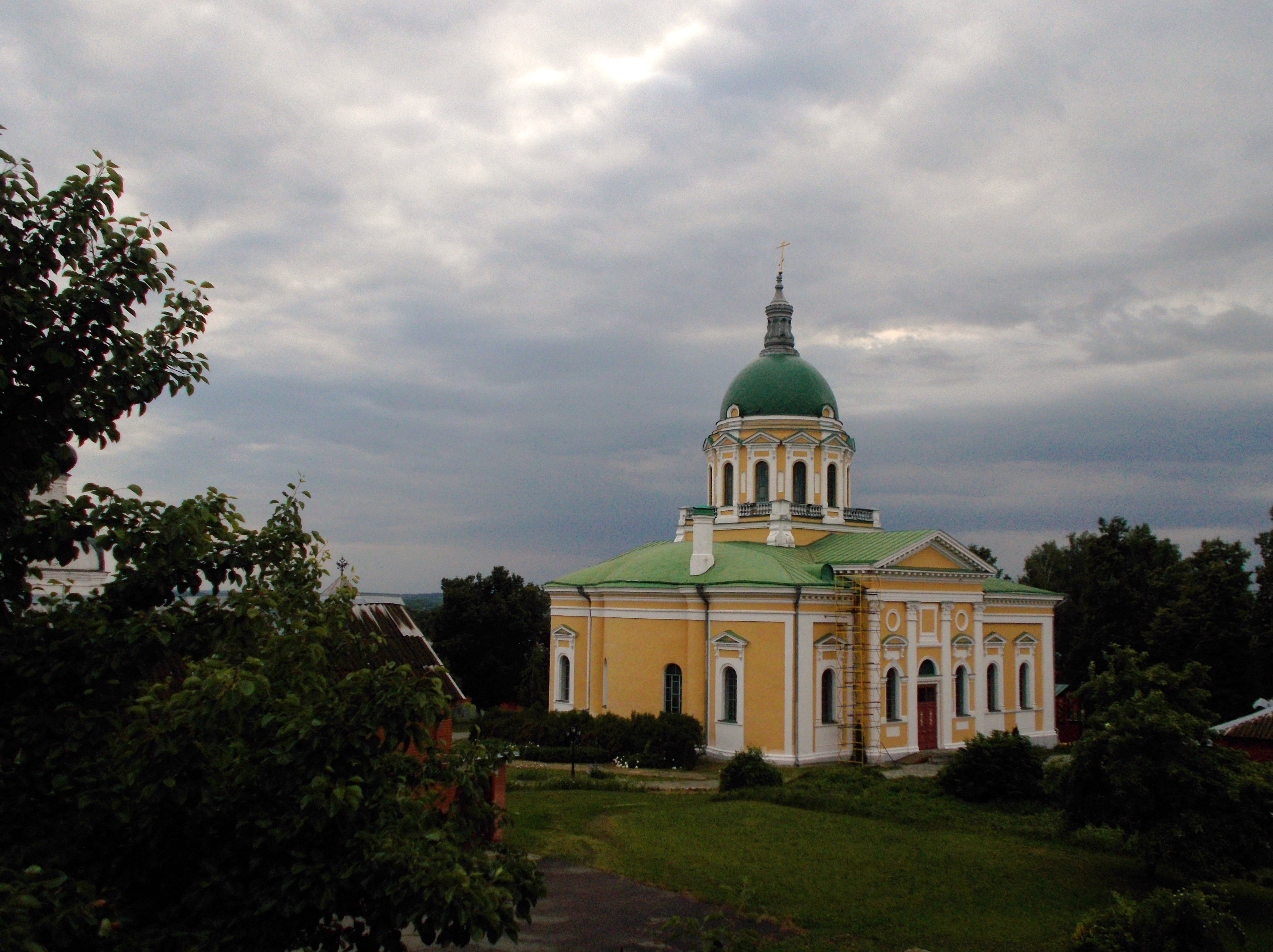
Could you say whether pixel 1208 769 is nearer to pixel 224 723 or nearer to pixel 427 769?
pixel 427 769

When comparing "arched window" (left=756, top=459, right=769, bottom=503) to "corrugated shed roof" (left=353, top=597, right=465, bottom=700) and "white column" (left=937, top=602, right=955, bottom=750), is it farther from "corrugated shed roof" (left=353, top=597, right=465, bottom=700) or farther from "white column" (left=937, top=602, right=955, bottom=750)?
"corrugated shed roof" (left=353, top=597, right=465, bottom=700)

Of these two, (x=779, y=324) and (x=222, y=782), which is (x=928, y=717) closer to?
(x=779, y=324)

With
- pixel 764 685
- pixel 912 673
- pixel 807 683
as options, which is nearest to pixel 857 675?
pixel 807 683

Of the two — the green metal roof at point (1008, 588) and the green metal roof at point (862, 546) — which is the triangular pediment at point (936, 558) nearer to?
the green metal roof at point (862, 546)

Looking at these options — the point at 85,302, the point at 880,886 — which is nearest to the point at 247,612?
the point at 85,302

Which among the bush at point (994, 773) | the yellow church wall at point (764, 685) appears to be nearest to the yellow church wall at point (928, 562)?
the yellow church wall at point (764, 685)

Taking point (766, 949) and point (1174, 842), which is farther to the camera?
point (1174, 842)

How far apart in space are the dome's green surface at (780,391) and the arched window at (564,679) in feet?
40.1

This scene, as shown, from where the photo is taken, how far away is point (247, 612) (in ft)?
20.1

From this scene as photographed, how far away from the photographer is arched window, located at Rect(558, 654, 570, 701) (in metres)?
36.0

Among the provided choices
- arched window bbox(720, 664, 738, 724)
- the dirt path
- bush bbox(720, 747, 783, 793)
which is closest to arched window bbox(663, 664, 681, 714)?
arched window bbox(720, 664, 738, 724)

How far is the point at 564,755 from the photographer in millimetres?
31016

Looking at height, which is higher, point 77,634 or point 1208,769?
point 77,634

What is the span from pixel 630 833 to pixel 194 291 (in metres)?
16.1
